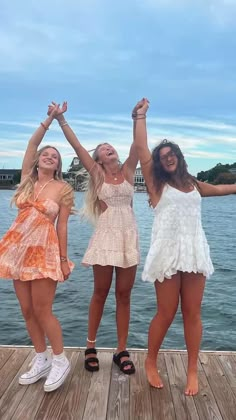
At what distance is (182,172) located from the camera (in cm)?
343

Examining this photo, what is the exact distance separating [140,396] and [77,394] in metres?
0.44

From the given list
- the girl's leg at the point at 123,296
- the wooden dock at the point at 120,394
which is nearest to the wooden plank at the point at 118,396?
the wooden dock at the point at 120,394

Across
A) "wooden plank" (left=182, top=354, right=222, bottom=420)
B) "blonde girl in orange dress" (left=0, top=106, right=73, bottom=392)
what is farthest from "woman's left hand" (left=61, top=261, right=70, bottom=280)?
"wooden plank" (left=182, top=354, right=222, bottom=420)

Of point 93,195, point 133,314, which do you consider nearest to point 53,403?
point 93,195

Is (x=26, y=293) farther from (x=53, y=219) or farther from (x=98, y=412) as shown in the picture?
(x=98, y=412)

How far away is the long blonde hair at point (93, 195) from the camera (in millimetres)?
3713

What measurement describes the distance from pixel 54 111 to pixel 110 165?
23.8 inches

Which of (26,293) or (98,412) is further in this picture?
(26,293)

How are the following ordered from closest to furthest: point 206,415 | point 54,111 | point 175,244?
point 206,415 → point 175,244 → point 54,111

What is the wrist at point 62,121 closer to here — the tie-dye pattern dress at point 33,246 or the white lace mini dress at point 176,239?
the tie-dye pattern dress at point 33,246

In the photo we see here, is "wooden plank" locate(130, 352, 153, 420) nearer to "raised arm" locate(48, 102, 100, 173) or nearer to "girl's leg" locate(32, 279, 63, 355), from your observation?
"girl's leg" locate(32, 279, 63, 355)

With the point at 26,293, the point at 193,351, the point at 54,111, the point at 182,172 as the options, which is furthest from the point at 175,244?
the point at 54,111

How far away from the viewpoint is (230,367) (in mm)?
3805

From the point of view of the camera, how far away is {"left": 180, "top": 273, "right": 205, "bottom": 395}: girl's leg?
3326mm
